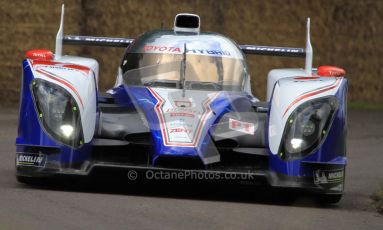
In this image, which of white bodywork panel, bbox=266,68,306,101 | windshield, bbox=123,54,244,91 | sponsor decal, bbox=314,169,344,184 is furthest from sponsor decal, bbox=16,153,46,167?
white bodywork panel, bbox=266,68,306,101

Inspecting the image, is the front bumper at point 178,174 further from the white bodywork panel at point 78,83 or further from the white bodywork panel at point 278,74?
the white bodywork panel at point 278,74

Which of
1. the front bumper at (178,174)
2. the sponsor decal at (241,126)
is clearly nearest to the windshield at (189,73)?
the sponsor decal at (241,126)

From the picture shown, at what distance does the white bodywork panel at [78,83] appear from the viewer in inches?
394

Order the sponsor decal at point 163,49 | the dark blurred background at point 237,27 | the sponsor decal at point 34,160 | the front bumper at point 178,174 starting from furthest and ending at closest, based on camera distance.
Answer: the dark blurred background at point 237,27, the sponsor decal at point 163,49, the sponsor decal at point 34,160, the front bumper at point 178,174

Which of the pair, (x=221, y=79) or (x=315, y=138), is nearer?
(x=315, y=138)

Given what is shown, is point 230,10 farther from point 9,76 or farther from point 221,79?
point 221,79

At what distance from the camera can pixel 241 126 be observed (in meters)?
10.2

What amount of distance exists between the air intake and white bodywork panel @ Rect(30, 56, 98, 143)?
7.09 feet

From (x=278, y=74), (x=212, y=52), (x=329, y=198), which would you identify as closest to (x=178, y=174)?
(x=329, y=198)

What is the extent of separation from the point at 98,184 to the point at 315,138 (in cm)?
200

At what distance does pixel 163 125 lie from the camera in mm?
9914

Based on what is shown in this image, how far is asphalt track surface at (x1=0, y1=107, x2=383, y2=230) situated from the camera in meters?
8.35

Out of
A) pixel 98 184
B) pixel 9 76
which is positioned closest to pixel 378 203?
pixel 98 184

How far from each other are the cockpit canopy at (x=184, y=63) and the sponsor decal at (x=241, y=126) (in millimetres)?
1068
